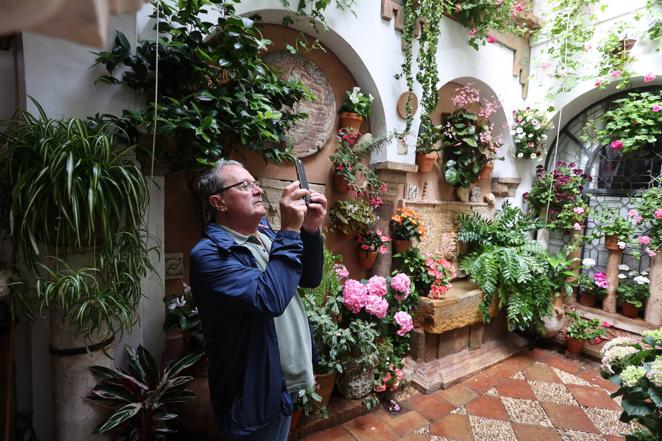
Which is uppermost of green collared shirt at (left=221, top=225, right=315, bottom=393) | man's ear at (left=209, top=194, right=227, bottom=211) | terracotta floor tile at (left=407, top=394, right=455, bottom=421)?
man's ear at (left=209, top=194, right=227, bottom=211)

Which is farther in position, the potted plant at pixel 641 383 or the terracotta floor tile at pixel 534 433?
the terracotta floor tile at pixel 534 433

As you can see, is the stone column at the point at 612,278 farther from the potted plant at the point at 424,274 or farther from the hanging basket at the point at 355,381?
the hanging basket at the point at 355,381

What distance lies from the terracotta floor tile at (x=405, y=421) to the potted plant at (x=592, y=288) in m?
2.36

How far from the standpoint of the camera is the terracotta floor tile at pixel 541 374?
Answer: 8.29 ft

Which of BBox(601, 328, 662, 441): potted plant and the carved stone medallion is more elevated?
the carved stone medallion

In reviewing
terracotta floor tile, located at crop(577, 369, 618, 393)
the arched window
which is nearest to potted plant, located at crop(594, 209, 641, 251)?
the arched window

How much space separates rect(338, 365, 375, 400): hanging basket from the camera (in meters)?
2.02

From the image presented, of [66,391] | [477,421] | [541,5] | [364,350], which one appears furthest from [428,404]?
[541,5]

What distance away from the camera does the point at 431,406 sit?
7.19 ft

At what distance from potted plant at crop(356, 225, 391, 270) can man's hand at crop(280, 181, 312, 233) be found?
5.19 feet

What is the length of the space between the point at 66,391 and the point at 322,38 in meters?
2.52

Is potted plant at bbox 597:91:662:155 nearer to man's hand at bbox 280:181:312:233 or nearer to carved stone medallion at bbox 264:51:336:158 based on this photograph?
carved stone medallion at bbox 264:51:336:158

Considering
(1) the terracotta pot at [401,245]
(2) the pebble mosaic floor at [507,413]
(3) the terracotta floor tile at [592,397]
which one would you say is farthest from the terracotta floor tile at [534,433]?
(1) the terracotta pot at [401,245]

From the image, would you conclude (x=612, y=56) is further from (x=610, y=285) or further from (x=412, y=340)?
(x=412, y=340)
